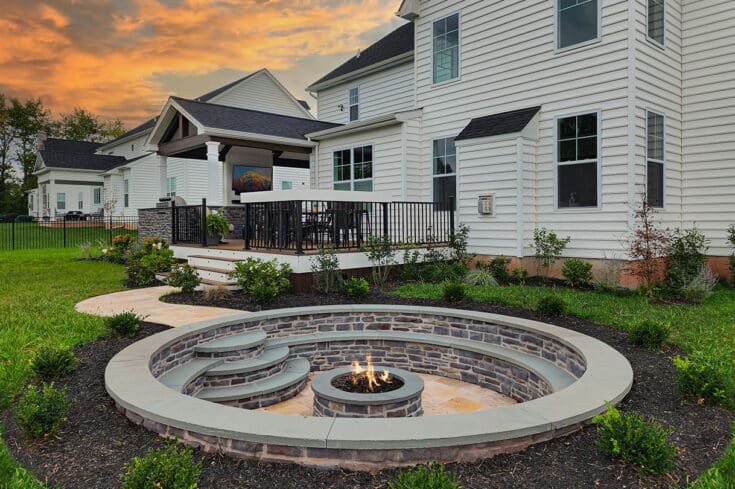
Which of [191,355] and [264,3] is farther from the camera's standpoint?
[264,3]

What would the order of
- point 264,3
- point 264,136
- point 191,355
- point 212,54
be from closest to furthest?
point 191,355
point 264,3
point 264,136
point 212,54

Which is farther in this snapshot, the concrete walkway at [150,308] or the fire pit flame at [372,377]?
the concrete walkway at [150,308]

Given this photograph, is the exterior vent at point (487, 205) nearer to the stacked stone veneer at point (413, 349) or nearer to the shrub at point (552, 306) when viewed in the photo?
the shrub at point (552, 306)

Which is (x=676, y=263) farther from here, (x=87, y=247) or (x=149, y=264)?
(x=87, y=247)

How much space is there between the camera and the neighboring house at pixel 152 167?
16172 millimetres

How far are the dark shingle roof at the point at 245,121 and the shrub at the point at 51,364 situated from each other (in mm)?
8973

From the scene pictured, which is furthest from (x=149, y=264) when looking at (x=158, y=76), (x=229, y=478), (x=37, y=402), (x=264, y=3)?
(x=158, y=76)

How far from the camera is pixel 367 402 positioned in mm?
4148

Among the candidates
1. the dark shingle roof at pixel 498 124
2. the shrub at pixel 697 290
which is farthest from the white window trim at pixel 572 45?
the shrub at pixel 697 290

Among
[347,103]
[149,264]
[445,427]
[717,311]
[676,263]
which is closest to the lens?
[445,427]

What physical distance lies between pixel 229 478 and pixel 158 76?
2301 cm

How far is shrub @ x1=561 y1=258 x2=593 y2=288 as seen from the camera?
8656mm

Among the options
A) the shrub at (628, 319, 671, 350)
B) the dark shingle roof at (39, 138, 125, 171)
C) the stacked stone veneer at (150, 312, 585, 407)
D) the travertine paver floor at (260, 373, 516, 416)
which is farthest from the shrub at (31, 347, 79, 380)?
the dark shingle roof at (39, 138, 125, 171)

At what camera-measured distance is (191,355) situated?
18.1 feet
